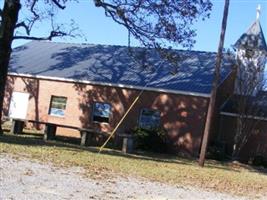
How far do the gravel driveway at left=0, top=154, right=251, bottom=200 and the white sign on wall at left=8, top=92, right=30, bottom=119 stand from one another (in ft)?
67.6

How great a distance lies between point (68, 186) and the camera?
1241 cm

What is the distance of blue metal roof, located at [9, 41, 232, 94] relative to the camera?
105 feet

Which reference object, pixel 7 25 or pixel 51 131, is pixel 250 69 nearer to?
pixel 51 131

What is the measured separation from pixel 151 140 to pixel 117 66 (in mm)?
6760

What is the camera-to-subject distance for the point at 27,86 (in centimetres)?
3672

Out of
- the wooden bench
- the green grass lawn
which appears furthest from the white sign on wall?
the green grass lawn

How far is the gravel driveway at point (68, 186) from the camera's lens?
1111 cm

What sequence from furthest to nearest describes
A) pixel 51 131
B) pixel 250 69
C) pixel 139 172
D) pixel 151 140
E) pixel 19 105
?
pixel 19 105, pixel 250 69, pixel 151 140, pixel 51 131, pixel 139 172

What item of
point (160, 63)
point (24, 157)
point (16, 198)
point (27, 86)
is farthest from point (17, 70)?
point (16, 198)

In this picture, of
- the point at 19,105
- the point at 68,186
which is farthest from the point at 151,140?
the point at 68,186

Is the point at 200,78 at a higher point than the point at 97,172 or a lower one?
higher

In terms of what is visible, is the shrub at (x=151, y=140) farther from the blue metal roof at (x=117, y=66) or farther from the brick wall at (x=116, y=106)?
the blue metal roof at (x=117, y=66)

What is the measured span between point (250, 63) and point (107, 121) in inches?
348

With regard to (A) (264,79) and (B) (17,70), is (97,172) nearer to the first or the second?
(A) (264,79)
